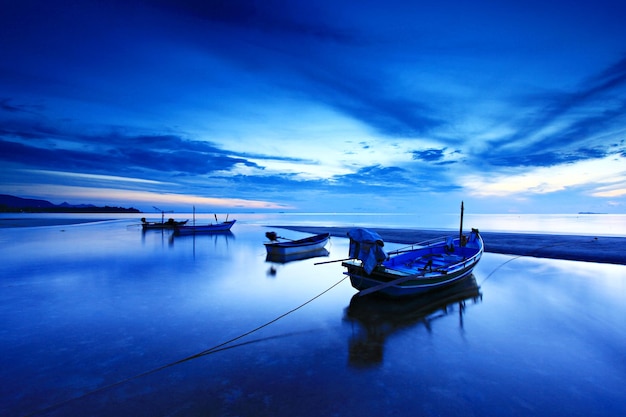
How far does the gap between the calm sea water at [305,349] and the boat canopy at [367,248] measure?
66.1 inches

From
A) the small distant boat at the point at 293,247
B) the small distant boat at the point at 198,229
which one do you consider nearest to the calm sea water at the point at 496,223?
the small distant boat at the point at 198,229

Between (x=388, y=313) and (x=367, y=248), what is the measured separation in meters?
2.36

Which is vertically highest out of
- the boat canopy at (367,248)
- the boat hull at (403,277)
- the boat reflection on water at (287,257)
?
the boat canopy at (367,248)

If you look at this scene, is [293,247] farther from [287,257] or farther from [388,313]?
[388,313]

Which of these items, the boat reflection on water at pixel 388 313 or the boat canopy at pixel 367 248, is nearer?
the boat reflection on water at pixel 388 313

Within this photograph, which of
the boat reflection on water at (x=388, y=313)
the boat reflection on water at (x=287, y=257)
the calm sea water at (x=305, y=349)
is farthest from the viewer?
the boat reflection on water at (x=287, y=257)

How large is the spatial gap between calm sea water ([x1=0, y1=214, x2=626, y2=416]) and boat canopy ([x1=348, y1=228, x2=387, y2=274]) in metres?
1.68

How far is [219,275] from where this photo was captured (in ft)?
53.8

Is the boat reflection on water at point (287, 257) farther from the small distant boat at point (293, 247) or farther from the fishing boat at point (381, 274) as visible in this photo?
the fishing boat at point (381, 274)

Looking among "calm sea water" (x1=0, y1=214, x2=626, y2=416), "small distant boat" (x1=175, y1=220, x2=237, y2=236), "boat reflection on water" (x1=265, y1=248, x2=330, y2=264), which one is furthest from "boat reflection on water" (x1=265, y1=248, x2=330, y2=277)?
"small distant boat" (x1=175, y1=220, x2=237, y2=236)

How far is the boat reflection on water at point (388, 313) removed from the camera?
739 centimetres

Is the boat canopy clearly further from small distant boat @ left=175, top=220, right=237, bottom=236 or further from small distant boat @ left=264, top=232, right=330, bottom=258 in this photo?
small distant boat @ left=175, top=220, right=237, bottom=236

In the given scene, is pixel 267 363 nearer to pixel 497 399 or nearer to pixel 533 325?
pixel 497 399

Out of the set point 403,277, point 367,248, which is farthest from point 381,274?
point 367,248
